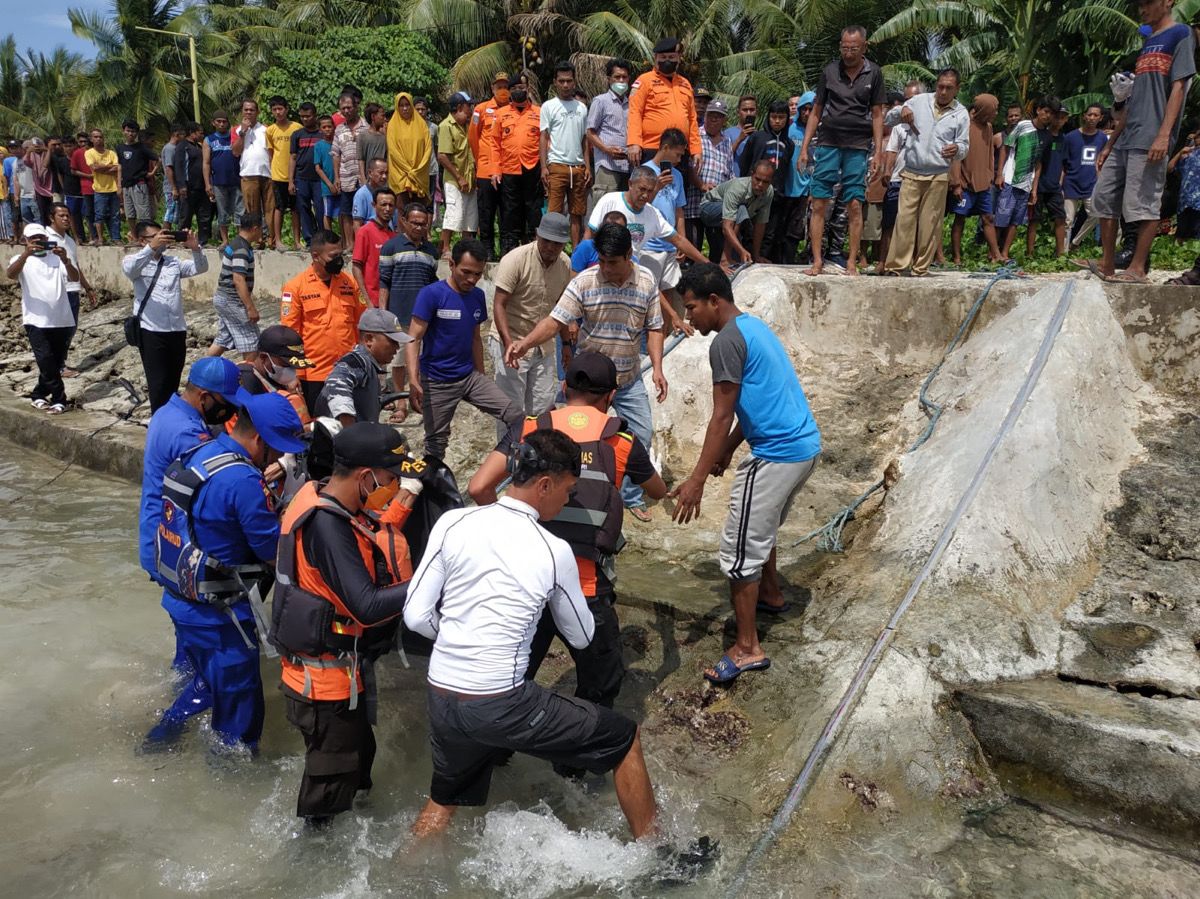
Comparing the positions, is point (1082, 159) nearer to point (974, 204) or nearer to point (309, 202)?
point (974, 204)

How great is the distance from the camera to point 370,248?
8.47 metres

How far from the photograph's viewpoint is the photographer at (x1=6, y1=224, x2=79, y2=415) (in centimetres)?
991

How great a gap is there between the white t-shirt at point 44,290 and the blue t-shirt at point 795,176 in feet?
25.8

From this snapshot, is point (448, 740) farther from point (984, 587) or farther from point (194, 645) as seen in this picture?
point (984, 587)

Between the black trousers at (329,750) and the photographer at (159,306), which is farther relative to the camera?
the photographer at (159,306)

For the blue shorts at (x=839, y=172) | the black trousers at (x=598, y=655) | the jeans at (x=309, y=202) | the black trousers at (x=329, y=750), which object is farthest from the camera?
the jeans at (x=309, y=202)

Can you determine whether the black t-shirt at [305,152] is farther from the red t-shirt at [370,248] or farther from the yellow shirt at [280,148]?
the red t-shirt at [370,248]

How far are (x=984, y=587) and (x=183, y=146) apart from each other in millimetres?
12605

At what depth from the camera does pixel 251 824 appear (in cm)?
414

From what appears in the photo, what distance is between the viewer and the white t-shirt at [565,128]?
9.12 meters

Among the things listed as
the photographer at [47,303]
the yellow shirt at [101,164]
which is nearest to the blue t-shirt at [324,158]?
the photographer at [47,303]

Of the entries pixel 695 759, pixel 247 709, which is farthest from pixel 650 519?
pixel 247 709

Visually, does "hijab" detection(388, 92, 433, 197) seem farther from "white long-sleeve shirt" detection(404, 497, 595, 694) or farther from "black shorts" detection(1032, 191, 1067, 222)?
"white long-sleeve shirt" detection(404, 497, 595, 694)

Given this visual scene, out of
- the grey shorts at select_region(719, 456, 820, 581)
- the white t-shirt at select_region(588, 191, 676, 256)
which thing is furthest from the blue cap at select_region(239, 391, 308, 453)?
the white t-shirt at select_region(588, 191, 676, 256)
